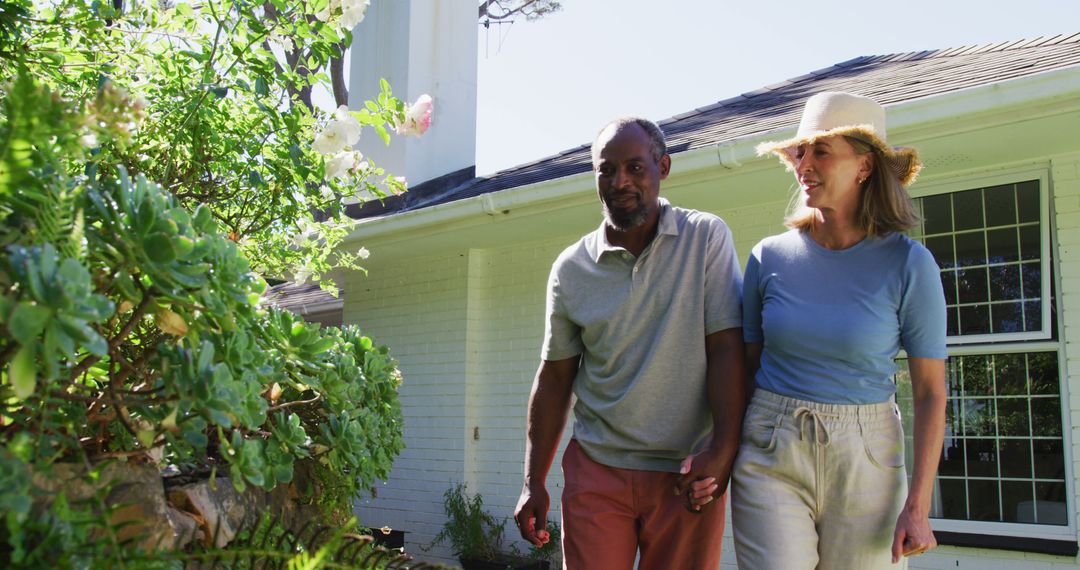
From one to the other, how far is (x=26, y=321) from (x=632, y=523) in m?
2.16

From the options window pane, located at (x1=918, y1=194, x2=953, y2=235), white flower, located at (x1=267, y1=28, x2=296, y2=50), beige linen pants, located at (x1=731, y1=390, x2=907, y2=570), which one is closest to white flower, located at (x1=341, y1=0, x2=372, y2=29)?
white flower, located at (x1=267, y1=28, x2=296, y2=50)

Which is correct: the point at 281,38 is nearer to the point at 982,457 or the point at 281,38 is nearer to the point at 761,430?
the point at 761,430

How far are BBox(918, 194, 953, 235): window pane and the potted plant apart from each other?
3.34 metres

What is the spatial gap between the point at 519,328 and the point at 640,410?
507 cm

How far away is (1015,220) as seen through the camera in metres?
5.59

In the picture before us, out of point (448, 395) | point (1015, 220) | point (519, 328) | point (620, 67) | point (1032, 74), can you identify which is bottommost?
point (448, 395)

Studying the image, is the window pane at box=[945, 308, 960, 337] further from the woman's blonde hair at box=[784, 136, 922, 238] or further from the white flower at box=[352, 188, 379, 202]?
the white flower at box=[352, 188, 379, 202]

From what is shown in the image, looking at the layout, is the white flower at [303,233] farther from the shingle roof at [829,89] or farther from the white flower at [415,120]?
the shingle roof at [829,89]

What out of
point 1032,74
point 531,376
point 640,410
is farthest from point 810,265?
point 531,376

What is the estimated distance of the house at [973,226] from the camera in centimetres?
500

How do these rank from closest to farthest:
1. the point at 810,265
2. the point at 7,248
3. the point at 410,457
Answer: the point at 7,248 < the point at 810,265 < the point at 410,457

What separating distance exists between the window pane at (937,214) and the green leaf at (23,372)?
5551mm

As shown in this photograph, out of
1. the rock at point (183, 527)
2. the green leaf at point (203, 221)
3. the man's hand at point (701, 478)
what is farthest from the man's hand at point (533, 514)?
the green leaf at point (203, 221)

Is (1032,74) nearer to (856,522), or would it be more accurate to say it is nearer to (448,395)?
(856,522)
